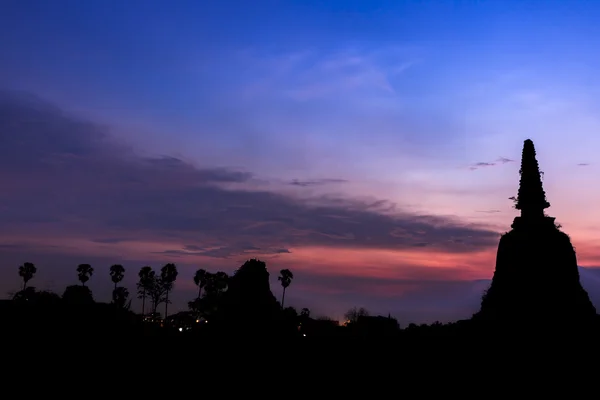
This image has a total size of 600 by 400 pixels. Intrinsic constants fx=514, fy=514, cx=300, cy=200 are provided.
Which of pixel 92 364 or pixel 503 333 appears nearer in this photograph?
pixel 92 364

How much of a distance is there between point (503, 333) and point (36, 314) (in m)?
54.7

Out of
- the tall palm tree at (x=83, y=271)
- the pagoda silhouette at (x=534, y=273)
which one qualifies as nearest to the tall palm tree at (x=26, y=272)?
the tall palm tree at (x=83, y=271)

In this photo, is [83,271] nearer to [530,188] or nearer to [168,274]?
[168,274]

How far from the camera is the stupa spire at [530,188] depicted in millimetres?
80750

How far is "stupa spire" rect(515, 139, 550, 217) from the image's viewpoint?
80.8 meters

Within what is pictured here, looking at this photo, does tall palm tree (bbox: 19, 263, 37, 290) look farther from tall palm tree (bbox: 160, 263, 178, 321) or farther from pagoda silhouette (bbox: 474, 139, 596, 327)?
pagoda silhouette (bbox: 474, 139, 596, 327)

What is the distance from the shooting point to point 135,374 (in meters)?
35.3

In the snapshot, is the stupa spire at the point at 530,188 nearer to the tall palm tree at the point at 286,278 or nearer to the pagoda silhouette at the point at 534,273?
the pagoda silhouette at the point at 534,273

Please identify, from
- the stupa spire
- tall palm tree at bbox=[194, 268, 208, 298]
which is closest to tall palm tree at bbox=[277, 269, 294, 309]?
tall palm tree at bbox=[194, 268, 208, 298]

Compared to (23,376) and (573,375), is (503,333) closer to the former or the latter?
(573,375)

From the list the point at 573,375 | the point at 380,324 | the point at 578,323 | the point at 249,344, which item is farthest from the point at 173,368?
the point at 380,324

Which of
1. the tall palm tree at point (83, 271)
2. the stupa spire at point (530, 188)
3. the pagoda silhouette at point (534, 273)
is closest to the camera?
the pagoda silhouette at point (534, 273)

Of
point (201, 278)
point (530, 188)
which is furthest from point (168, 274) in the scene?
point (530, 188)

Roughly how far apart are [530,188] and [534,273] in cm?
1423
